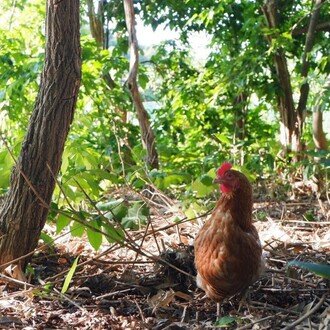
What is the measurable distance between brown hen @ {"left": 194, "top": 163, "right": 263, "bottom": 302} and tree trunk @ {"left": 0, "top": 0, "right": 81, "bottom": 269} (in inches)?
32.0

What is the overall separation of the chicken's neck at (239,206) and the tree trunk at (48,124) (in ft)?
2.79

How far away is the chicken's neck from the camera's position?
2859 millimetres

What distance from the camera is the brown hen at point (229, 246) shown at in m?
2.73

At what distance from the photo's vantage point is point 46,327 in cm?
263

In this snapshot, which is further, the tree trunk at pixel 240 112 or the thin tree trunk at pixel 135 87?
the tree trunk at pixel 240 112

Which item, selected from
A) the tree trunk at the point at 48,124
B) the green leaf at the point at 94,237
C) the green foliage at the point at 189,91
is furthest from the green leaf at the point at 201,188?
the tree trunk at the point at 48,124

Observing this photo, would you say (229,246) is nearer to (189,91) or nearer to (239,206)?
(239,206)

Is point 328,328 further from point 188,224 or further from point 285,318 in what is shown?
point 188,224

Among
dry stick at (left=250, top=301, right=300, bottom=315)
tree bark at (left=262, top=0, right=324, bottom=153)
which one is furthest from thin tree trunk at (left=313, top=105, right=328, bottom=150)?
dry stick at (left=250, top=301, right=300, bottom=315)

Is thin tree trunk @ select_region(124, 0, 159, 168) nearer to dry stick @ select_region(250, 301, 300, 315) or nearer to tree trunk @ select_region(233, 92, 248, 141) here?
tree trunk @ select_region(233, 92, 248, 141)

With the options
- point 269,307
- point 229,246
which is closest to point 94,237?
point 229,246

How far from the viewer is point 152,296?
3023 mm

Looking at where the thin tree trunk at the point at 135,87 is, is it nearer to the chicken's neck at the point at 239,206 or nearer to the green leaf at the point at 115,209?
the green leaf at the point at 115,209

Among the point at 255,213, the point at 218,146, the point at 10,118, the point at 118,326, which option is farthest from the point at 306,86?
the point at 118,326
